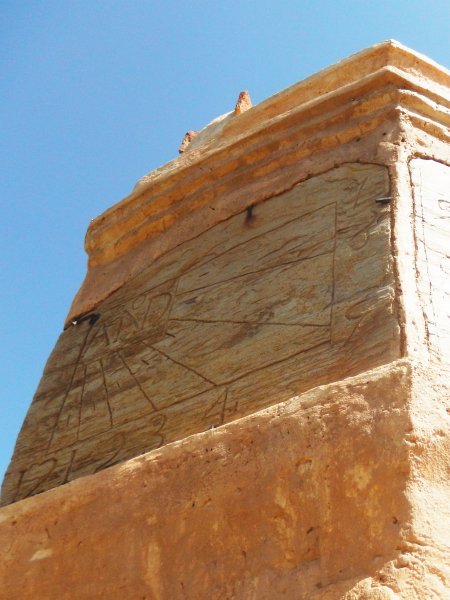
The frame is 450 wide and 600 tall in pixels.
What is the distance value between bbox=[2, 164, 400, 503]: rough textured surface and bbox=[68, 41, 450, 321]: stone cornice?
11 centimetres

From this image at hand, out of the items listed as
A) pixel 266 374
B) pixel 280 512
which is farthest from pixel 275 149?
pixel 280 512

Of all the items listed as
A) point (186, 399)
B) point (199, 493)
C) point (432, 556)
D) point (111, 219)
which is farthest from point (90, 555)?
point (111, 219)

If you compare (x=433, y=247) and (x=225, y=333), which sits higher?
(x=433, y=247)

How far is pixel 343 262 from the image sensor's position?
3.49 m

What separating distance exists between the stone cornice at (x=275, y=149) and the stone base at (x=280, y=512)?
1286mm

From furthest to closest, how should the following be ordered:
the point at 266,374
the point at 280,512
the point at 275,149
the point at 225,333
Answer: the point at 275,149, the point at 225,333, the point at 266,374, the point at 280,512

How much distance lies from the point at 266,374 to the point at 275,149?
4.08 feet

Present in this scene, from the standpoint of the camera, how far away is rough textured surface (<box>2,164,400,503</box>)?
3258 millimetres

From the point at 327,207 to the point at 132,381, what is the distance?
36.8 inches

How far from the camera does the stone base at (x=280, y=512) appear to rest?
8.31 ft

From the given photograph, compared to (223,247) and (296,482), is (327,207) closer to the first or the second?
(223,247)

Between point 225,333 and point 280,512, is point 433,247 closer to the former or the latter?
point 225,333

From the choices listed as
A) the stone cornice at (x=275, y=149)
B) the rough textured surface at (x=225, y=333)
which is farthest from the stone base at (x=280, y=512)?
the stone cornice at (x=275, y=149)

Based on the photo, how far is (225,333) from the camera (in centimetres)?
365
